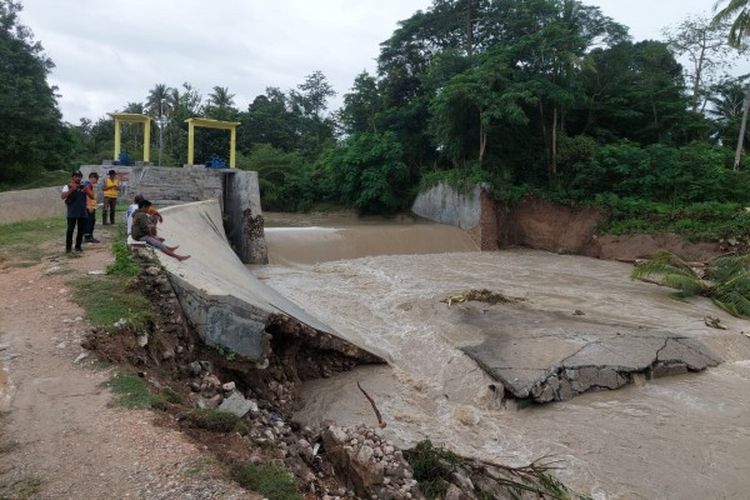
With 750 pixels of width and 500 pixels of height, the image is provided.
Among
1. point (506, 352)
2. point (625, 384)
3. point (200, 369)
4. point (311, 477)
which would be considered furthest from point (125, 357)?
point (625, 384)

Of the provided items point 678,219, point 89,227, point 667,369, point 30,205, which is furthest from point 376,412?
point 678,219

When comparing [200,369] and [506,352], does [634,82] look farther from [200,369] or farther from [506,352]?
[200,369]

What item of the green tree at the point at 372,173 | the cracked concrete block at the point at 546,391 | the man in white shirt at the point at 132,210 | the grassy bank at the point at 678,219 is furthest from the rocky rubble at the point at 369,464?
the green tree at the point at 372,173

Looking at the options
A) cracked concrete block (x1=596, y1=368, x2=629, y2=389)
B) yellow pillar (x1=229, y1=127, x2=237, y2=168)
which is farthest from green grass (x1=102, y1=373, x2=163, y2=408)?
yellow pillar (x1=229, y1=127, x2=237, y2=168)

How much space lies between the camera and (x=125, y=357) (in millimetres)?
4746

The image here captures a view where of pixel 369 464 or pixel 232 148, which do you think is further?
pixel 232 148

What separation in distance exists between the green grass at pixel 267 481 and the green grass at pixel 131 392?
3.70 feet

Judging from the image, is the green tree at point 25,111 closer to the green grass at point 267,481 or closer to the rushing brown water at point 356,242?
the rushing brown water at point 356,242

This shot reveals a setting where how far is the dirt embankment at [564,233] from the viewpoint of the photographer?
1864 cm

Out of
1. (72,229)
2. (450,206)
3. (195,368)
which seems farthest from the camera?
(450,206)

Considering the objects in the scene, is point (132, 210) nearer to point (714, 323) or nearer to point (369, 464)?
point (369, 464)

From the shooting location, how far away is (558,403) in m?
6.43

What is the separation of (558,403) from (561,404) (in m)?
0.04

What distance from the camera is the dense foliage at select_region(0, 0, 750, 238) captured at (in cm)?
2028
